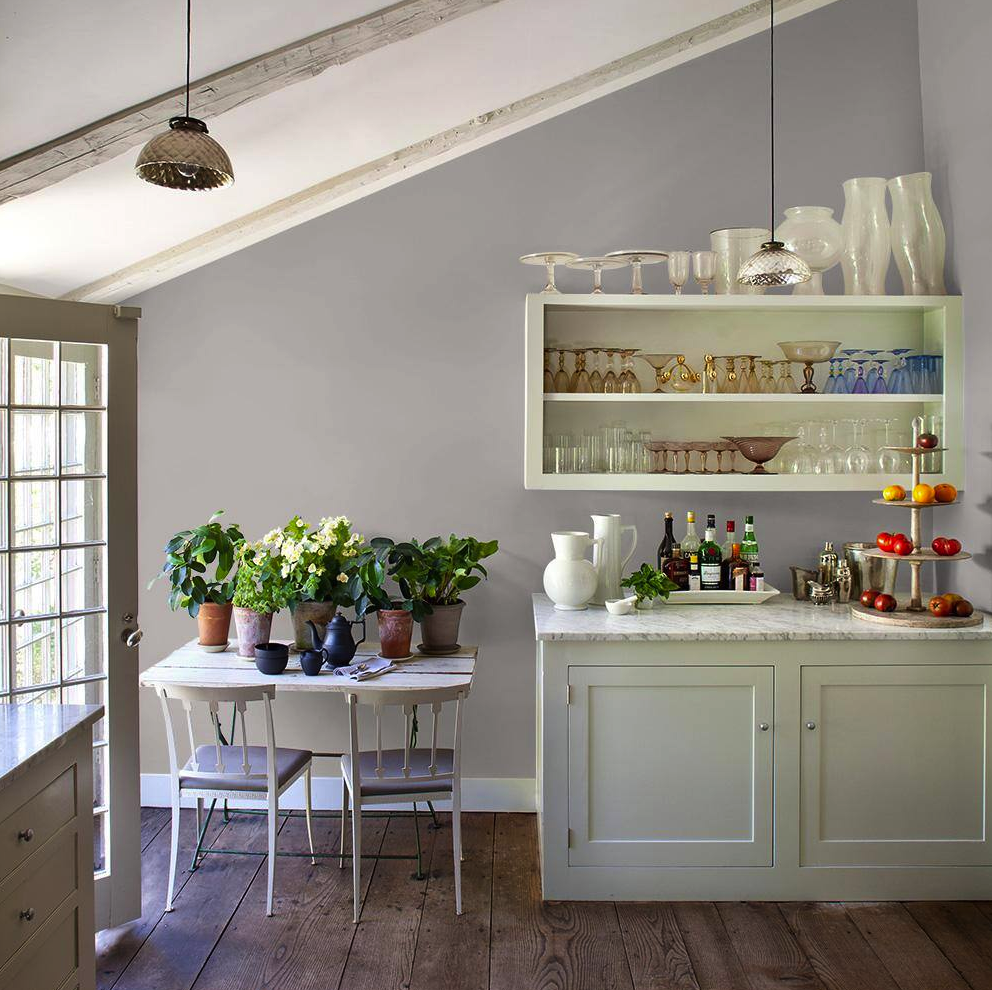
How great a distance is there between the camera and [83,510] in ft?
9.64

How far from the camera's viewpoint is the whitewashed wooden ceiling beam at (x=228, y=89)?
8.52 ft

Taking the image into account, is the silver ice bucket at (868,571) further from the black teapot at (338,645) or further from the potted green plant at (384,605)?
the black teapot at (338,645)

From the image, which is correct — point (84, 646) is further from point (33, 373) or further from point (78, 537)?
point (33, 373)

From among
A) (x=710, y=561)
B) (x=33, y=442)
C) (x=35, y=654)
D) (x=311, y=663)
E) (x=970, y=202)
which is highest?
(x=970, y=202)

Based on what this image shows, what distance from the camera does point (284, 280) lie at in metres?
3.99

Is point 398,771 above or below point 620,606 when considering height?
below

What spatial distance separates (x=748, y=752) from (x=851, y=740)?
35 centimetres

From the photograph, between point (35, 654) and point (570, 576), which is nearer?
point (35, 654)

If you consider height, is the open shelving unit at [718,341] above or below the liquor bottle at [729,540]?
above

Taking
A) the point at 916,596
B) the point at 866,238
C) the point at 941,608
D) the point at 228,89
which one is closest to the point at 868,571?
the point at 916,596

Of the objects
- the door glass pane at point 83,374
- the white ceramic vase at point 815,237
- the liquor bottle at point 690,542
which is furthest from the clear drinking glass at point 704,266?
the door glass pane at point 83,374

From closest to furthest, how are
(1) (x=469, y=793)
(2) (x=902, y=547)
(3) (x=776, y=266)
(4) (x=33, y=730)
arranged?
(4) (x=33, y=730)
(3) (x=776, y=266)
(2) (x=902, y=547)
(1) (x=469, y=793)

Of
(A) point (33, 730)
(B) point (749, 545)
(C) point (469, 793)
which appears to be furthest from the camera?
(C) point (469, 793)

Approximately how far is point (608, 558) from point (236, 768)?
60.5 inches
